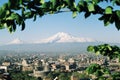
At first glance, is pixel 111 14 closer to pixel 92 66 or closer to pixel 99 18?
pixel 99 18

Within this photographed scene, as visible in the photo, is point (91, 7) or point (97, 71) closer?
point (91, 7)

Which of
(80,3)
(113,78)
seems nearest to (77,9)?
(80,3)

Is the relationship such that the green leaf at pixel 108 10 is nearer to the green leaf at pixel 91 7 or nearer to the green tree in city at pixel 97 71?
the green leaf at pixel 91 7

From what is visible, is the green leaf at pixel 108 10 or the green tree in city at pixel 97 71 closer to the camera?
the green leaf at pixel 108 10

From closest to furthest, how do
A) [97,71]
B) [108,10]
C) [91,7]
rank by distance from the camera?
1. [91,7]
2. [108,10]
3. [97,71]

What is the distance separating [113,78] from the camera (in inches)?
217

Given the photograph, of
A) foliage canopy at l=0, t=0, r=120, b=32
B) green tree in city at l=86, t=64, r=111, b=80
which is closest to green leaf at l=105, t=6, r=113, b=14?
foliage canopy at l=0, t=0, r=120, b=32

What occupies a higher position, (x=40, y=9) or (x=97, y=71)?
(x=40, y=9)

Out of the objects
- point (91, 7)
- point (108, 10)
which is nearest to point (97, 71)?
point (108, 10)

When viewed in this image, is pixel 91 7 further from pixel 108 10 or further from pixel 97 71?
pixel 97 71

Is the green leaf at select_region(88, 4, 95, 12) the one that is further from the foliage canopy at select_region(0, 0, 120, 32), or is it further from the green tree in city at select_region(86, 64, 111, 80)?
the green tree in city at select_region(86, 64, 111, 80)

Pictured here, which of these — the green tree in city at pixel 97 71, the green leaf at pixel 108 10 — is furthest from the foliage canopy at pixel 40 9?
the green tree in city at pixel 97 71

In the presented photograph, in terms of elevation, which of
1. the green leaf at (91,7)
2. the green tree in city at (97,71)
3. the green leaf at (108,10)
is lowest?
the green tree in city at (97,71)

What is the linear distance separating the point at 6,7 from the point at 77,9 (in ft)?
2.17
